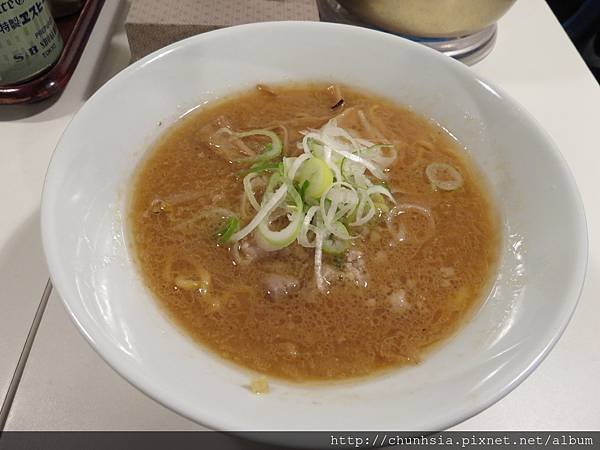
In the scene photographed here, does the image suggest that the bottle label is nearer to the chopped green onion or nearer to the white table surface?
the white table surface

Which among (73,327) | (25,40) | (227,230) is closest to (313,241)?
(227,230)

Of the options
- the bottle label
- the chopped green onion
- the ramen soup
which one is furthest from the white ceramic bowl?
the bottle label

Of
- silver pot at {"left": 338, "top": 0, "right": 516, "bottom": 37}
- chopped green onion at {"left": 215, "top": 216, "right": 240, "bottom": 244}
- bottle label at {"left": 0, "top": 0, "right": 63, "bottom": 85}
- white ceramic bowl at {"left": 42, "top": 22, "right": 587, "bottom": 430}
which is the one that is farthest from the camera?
silver pot at {"left": 338, "top": 0, "right": 516, "bottom": 37}

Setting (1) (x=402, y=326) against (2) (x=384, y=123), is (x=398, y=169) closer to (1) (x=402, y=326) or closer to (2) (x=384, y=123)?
(2) (x=384, y=123)

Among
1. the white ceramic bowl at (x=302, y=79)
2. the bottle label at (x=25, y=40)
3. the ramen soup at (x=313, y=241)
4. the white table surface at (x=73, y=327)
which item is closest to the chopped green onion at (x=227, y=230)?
the ramen soup at (x=313, y=241)

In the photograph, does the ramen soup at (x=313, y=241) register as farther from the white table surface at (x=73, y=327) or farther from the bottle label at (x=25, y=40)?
the bottle label at (x=25, y=40)

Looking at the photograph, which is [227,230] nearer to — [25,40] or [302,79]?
[302,79]

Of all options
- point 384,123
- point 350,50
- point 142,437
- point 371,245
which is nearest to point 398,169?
point 384,123
